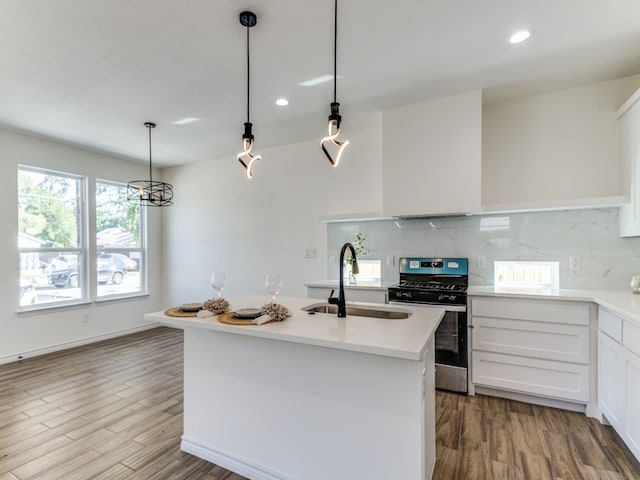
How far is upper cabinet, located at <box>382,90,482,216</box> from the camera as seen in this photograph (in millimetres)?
2850

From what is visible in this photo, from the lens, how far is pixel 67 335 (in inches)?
167

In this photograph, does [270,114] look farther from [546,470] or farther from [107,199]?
[546,470]

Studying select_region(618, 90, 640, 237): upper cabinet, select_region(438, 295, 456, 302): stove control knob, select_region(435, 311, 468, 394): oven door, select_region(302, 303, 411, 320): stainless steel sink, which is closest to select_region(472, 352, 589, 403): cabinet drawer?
select_region(435, 311, 468, 394): oven door

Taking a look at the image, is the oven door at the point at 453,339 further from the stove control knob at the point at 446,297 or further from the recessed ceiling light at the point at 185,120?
the recessed ceiling light at the point at 185,120

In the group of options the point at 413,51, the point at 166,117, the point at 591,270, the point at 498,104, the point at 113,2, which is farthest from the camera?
the point at 166,117

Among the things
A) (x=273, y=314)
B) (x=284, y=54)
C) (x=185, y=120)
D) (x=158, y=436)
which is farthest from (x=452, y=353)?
(x=185, y=120)

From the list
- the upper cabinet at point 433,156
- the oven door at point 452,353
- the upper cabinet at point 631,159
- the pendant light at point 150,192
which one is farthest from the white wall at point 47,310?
the upper cabinet at point 631,159

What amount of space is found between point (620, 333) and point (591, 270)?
94 centimetres

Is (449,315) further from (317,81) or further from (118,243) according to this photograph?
Result: (118,243)

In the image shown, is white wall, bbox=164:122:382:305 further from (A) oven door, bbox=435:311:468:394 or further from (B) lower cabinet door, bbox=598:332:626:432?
(B) lower cabinet door, bbox=598:332:626:432

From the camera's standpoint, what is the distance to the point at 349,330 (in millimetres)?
1517

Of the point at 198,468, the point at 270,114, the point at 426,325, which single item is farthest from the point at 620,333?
the point at 270,114

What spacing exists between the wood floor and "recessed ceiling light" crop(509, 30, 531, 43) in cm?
265

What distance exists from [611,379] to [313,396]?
205 centimetres
